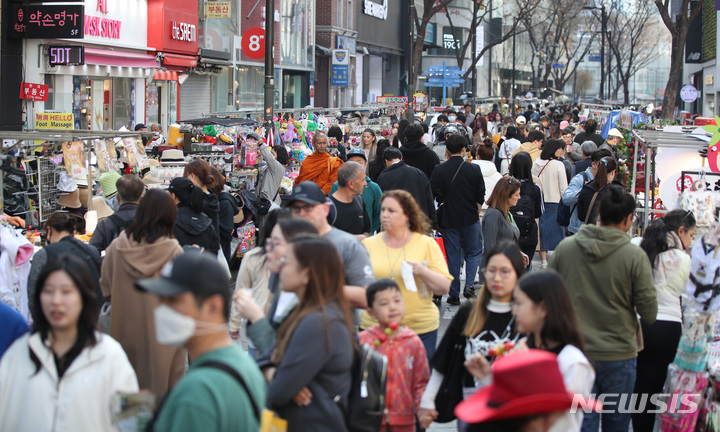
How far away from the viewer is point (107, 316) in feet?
19.3

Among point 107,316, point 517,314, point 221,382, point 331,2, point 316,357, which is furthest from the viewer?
point 331,2

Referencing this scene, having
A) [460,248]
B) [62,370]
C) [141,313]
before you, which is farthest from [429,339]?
[460,248]

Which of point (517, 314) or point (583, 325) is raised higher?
point (517, 314)

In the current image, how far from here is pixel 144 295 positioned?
5590mm

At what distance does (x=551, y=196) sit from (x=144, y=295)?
25.0 ft

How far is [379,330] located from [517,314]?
1.02 meters

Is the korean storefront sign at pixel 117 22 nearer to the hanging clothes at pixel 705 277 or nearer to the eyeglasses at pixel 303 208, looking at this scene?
the eyeglasses at pixel 303 208

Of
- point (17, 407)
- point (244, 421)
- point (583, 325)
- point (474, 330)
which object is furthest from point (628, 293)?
point (17, 407)

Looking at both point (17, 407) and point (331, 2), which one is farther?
point (331, 2)

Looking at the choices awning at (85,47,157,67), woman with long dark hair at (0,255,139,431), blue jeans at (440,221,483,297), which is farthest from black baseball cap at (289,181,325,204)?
awning at (85,47,157,67)

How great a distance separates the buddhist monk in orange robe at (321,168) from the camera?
11.6 metres

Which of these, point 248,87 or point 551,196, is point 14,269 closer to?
point 551,196

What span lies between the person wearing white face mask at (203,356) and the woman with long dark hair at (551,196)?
9.42 meters

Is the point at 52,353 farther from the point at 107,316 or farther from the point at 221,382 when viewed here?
the point at 107,316
